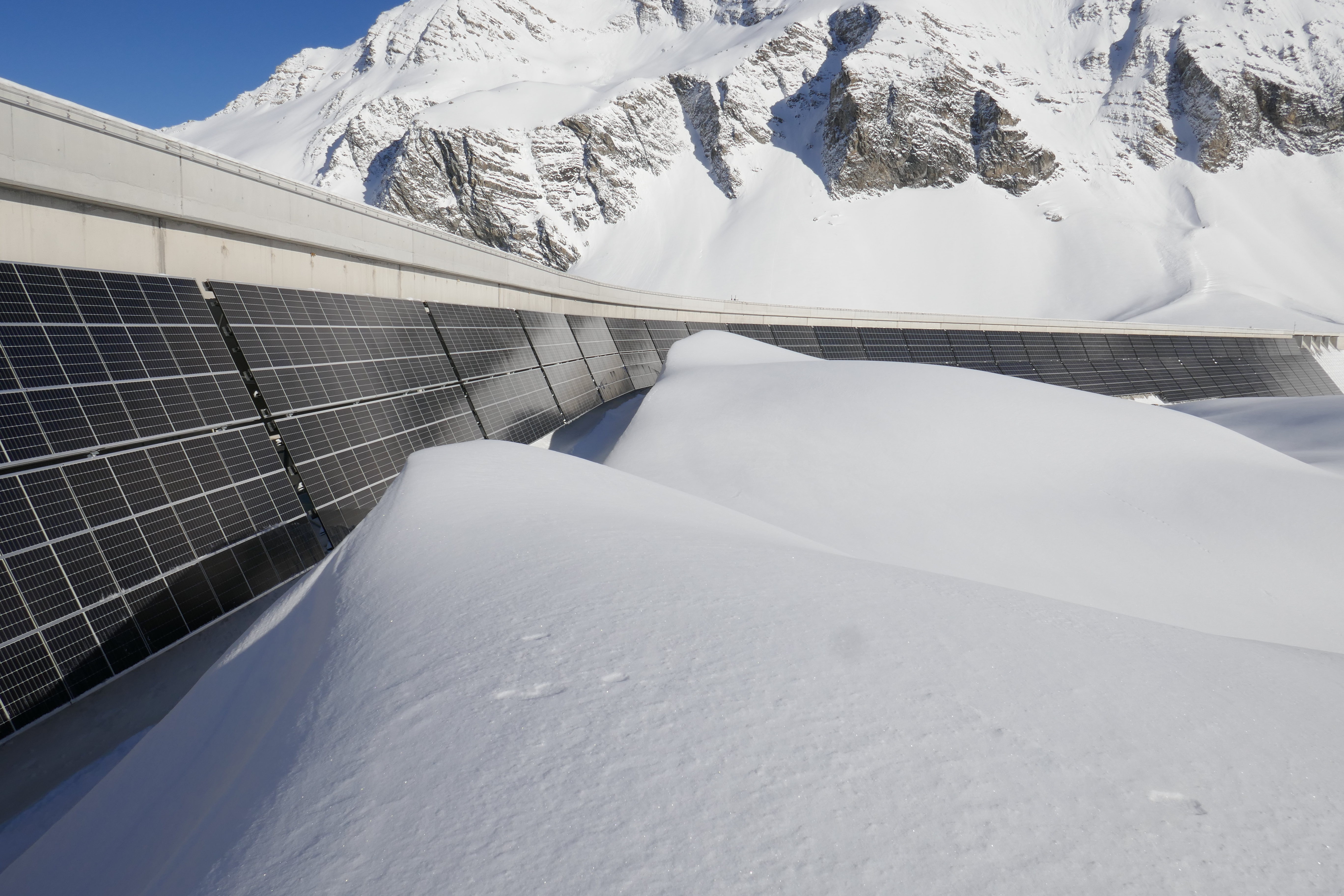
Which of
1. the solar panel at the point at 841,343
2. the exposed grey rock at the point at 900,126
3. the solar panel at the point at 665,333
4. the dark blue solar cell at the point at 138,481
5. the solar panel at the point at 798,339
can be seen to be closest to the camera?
the dark blue solar cell at the point at 138,481

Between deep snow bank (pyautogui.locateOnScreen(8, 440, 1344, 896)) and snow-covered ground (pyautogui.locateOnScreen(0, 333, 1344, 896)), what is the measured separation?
0.01m

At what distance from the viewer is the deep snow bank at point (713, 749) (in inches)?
90.5

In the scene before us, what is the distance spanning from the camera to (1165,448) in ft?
34.9

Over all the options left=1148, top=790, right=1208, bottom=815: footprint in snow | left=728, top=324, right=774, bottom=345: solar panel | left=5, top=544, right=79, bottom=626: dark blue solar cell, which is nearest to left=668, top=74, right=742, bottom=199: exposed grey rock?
left=728, top=324, right=774, bottom=345: solar panel

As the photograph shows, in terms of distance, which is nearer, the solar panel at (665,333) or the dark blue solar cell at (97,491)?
the dark blue solar cell at (97,491)

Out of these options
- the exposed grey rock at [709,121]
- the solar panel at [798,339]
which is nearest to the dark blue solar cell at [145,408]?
the solar panel at [798,339]

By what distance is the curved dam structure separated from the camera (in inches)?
260

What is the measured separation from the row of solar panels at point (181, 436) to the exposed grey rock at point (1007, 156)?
101624 mm

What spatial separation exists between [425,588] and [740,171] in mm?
108988

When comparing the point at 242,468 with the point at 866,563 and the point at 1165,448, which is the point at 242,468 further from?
the point at 1165,448

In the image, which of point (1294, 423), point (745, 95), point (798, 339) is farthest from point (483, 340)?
point (745, 95)

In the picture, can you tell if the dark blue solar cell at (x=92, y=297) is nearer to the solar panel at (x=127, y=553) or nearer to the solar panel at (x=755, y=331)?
the solar panel at (x=127, y=553)

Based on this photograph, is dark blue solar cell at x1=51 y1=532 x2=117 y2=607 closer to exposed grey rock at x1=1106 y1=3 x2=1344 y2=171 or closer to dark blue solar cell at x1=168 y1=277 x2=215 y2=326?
dark blue solar cell at x1=168 y1=277 x2=215 y2=326

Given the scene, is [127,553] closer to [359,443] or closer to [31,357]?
[31,357]
